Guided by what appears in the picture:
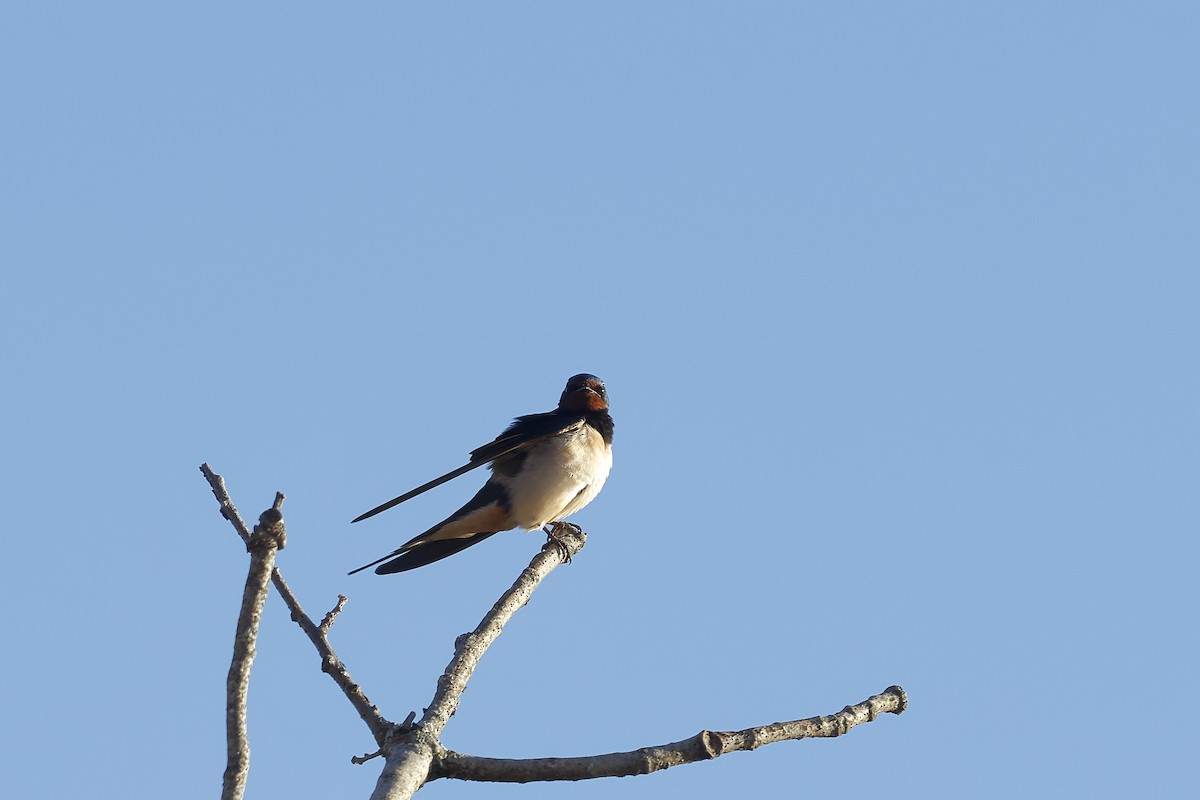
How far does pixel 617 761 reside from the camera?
13.2ft

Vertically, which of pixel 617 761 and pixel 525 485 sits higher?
pixel 525 485

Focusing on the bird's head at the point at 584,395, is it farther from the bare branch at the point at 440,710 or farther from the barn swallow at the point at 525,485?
the bare branch at the point at 440,710

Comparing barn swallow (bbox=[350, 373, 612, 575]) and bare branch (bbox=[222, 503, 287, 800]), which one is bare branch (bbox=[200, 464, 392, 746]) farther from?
barn swallow (bbox=[350, 373, 612, 575])

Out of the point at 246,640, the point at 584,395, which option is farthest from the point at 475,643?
the point at 584,395

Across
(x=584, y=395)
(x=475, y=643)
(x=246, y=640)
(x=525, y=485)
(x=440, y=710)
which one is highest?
(x=584, y=395)

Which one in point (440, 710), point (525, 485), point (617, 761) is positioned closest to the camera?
point (617, 761)

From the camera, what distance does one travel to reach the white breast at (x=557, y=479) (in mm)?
9930

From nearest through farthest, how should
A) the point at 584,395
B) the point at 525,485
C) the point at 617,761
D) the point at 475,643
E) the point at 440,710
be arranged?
the point at 617,761
the point at 440,710
the point at 475,643
the point at 525,485
the point at 584,395

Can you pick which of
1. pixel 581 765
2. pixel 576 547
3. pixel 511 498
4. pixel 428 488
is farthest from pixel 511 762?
pixel 511 498

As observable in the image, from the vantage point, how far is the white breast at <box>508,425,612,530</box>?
9.93 m

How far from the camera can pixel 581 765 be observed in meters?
4.00

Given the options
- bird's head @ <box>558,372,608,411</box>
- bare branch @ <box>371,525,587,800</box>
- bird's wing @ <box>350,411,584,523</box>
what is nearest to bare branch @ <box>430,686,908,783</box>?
bare branch @ <box>371,525,587,800</box>

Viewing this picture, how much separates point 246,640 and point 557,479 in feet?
22.0

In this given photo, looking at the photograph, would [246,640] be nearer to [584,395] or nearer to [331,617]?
[331,617]
